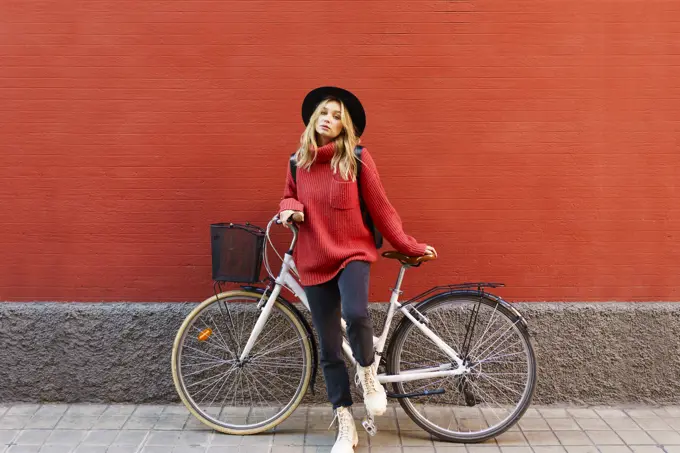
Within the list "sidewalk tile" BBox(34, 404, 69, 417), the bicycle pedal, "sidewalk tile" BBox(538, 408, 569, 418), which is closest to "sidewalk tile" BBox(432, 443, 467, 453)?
the bicycle pedal

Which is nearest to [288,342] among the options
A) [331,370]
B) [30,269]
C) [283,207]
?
[331,370]

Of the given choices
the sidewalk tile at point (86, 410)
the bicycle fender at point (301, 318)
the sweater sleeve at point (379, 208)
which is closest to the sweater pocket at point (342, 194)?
the sweater sleeve at point (379, 208)

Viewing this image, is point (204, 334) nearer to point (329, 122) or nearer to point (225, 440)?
point (225, 440)

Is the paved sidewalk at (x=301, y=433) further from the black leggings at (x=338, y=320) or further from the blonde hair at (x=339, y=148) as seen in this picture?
the blonde hair at (x=339, y=148)

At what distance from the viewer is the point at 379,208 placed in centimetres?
453

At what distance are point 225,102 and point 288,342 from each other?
1568 mm

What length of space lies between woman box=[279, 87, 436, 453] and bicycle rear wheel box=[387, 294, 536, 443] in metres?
0.39

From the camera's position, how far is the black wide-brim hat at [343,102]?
4.52 meters

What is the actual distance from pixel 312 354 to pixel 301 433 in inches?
19.2

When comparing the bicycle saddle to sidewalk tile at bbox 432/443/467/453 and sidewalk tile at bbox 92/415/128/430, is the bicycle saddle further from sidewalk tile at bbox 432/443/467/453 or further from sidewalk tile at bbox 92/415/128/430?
sidewalk tile at bbox 92/415/128/430

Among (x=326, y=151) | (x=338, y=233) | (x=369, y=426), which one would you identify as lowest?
(x=369, y=426)

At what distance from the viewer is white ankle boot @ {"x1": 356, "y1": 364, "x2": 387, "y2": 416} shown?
4465 millimetres

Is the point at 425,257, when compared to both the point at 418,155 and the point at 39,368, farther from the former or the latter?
the point at 39,368

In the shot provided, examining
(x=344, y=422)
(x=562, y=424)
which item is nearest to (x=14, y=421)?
(x=344, y=422)
